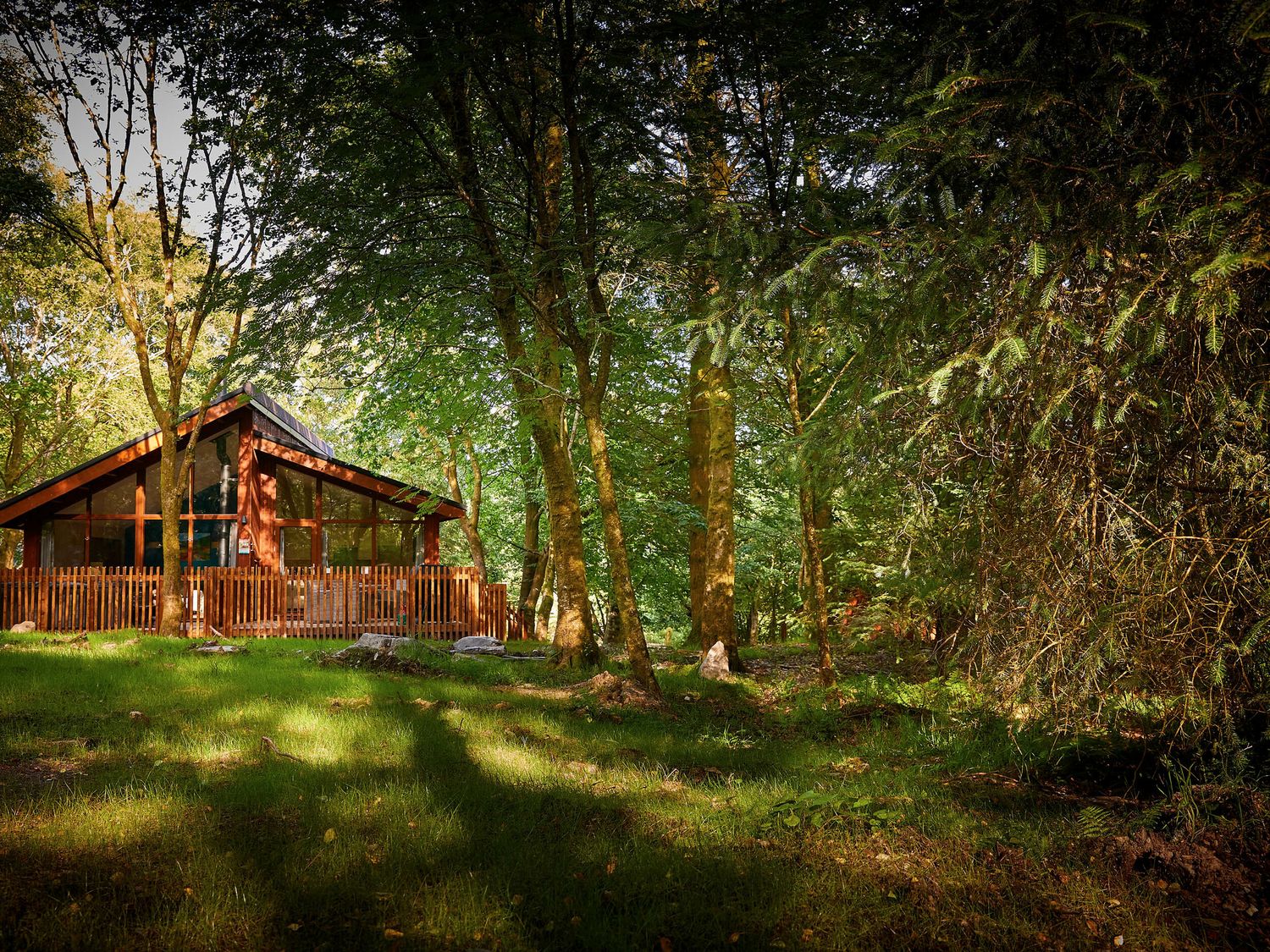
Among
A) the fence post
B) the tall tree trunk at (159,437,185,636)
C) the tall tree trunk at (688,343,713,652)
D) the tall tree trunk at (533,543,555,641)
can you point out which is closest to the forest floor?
the tall tree trunk at (159,437,185,636)

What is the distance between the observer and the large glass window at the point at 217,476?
20438 mm

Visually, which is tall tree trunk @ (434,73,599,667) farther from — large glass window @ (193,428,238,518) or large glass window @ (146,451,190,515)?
large glass window @ (146,451,190,515)

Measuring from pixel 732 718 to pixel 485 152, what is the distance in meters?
7.56

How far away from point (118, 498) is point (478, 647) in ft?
35.5

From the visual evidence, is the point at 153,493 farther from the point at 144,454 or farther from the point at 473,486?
the point at 473,486

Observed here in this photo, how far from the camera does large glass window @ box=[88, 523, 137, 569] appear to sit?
20016mm

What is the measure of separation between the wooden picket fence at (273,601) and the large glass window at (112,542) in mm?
1780

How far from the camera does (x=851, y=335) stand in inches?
209

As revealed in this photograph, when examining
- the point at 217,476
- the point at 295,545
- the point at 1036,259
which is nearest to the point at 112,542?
Result: the point at 217,476

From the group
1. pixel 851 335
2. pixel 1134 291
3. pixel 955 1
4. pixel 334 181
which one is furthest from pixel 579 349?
pixel 1134 291

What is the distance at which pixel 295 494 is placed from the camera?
2147cm

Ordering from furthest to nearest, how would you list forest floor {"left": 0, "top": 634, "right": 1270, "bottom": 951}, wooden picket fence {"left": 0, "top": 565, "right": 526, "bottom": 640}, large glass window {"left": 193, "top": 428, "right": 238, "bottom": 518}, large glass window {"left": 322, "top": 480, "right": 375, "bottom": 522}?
large glass window {"left": 322, "top": 480, "right": 375, "bottom": 522} → large glass window {"left": 193, "top": 428, "right": 238, "bottom": 518} → wooden picket fence {"left": 0, "top": 565, "right": 526, "bottom": 640} → forest floor {"left": 0, "top": 634, "right": 1270, "bottom": 951}

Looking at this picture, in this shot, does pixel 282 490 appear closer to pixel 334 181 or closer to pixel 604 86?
pixel 334 181

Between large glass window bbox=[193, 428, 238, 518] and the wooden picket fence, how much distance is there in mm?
2192
